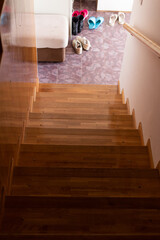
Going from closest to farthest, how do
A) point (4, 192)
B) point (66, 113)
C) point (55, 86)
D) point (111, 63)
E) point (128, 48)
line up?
point (4, 192) → point (66, 113) → point (128, 48) → point (55, 86) → point (111, 63)

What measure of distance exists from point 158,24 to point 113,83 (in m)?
2.20

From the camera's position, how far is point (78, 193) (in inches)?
80.4

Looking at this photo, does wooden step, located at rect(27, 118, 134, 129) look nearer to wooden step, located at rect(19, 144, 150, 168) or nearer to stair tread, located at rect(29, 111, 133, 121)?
stair tread, located at rect(29, 111, 133, 121)

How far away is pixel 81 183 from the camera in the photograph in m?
2.10

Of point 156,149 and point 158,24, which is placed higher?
point 158,24

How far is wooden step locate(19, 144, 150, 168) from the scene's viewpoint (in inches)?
95.6

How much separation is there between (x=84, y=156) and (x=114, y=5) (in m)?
5.18

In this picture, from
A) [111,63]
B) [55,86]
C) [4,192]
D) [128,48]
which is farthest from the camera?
[111,63]

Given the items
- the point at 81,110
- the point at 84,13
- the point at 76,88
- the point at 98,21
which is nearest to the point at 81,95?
the point at 76,88

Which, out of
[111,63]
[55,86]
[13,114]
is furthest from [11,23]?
[111,63]

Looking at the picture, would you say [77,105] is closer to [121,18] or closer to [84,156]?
[84,156]

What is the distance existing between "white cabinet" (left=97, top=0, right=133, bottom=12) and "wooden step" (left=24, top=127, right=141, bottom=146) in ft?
14.9

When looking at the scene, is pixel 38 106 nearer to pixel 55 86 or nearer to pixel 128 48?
pixel 55 86
